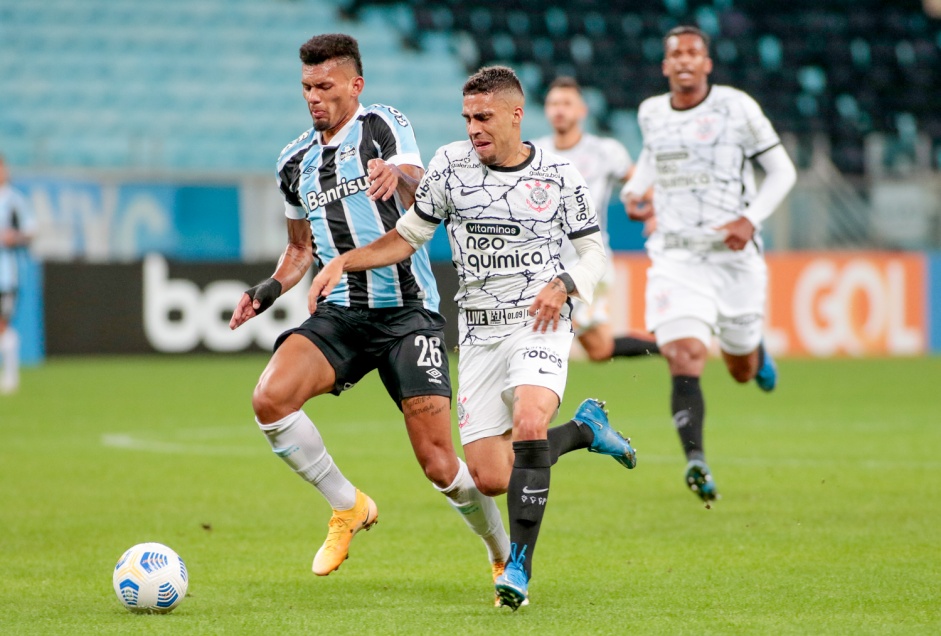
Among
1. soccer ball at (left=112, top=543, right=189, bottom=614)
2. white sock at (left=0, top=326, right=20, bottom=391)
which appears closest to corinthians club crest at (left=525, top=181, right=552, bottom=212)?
soccer ball at (left=112, top=543, right=189, bottom=614)

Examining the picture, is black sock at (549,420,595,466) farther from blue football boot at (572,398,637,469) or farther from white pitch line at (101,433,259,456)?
white pitch line at (101,433,259,456)

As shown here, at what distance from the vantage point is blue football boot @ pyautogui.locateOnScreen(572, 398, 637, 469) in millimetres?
5840

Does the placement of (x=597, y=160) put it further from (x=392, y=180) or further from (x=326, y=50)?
(x=392, y=180)

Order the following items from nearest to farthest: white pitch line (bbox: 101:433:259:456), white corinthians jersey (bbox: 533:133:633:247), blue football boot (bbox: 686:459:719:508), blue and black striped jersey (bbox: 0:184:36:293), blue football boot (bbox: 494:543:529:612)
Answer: blue football boot (bbox: 494:543:529:612)
blue football boot (bbox: 686:459:719:508)
white pitch line (bbox: 101:433:259:456)
white corinthians jersey (bbox: 533:133:633:247)
blue and black striped jersey (bbox: 0:184:36:293)

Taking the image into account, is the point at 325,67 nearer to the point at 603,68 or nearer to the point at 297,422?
the point at 297,422

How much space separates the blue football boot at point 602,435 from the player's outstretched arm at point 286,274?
134cm

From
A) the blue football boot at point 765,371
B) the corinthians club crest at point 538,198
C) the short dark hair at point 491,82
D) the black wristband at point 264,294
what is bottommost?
the blue football boot at point 765,371

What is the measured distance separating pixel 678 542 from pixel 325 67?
8.74 feet

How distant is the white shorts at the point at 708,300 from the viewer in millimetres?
8242

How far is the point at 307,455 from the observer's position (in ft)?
19.2

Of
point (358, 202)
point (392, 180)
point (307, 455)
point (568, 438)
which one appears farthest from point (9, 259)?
point (568, 438)

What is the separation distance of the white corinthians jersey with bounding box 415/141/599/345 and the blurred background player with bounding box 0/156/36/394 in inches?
408

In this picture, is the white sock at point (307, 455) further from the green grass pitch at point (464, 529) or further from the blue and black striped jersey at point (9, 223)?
the blue and black striped jersey at point (9, 223)

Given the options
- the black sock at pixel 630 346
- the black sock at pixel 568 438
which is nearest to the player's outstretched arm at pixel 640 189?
the black sock at pixel 630 346
